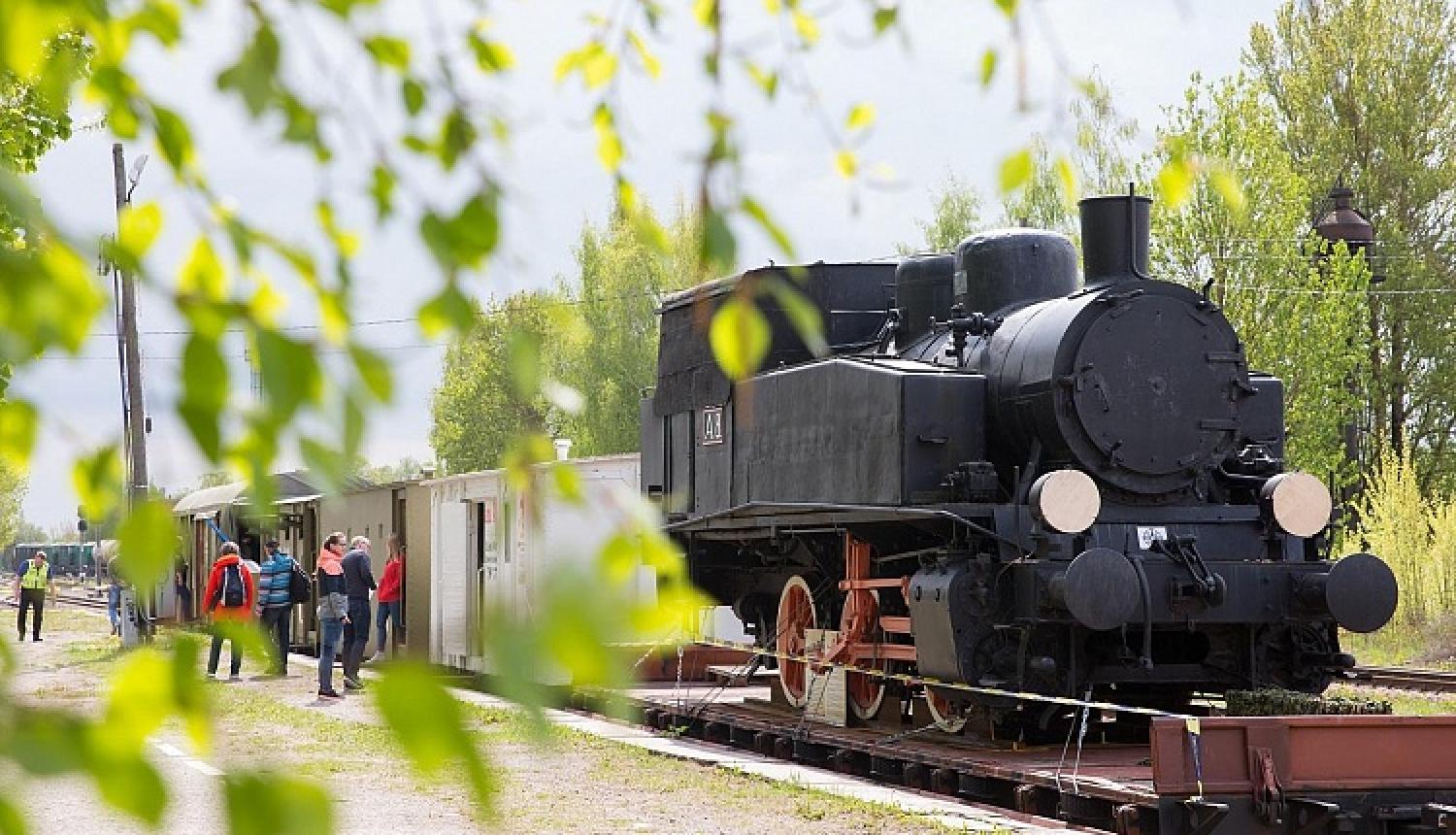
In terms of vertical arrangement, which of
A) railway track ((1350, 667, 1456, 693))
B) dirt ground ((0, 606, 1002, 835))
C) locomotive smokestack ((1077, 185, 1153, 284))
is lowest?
dirt ground ((0, 606, 1002, 835))

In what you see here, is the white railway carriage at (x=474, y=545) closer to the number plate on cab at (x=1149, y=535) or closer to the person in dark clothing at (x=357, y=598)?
the person in dark clothing at (x=357, y=598)

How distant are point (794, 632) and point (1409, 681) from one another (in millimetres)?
6607

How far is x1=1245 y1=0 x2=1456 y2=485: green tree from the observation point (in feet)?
131

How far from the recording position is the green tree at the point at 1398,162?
131ft

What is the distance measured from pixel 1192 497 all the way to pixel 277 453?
1120cm

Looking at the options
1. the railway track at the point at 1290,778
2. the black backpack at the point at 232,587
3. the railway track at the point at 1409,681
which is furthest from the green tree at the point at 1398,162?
the railway track at the point at 1290,778

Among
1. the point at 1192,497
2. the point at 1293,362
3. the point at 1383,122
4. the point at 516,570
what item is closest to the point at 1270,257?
the point at 1293,362

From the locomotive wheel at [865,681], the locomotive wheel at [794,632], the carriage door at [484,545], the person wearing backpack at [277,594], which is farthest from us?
the person wearing backpack at [277,594]

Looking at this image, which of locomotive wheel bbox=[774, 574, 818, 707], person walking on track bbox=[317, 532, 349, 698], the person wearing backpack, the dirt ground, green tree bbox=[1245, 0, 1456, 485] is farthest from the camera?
green tree bbox=[1245, 0, 1456, 485]

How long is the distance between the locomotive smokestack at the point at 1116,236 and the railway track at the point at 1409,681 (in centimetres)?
619

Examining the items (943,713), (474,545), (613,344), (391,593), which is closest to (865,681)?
(943,713)

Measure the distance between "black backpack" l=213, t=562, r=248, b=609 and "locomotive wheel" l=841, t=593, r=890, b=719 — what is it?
25.5ft

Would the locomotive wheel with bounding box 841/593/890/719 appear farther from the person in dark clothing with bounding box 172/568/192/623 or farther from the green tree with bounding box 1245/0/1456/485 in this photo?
the green tree with bounding box 1245/0/1456/485

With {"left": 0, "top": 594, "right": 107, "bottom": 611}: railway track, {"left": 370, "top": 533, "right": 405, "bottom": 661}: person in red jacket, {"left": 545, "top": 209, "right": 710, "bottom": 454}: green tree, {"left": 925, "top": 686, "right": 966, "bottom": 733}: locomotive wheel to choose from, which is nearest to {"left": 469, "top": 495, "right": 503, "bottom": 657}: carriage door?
{"left": 370, "top": 533, "right": 405, "bottom": 661}: person in red jacket
